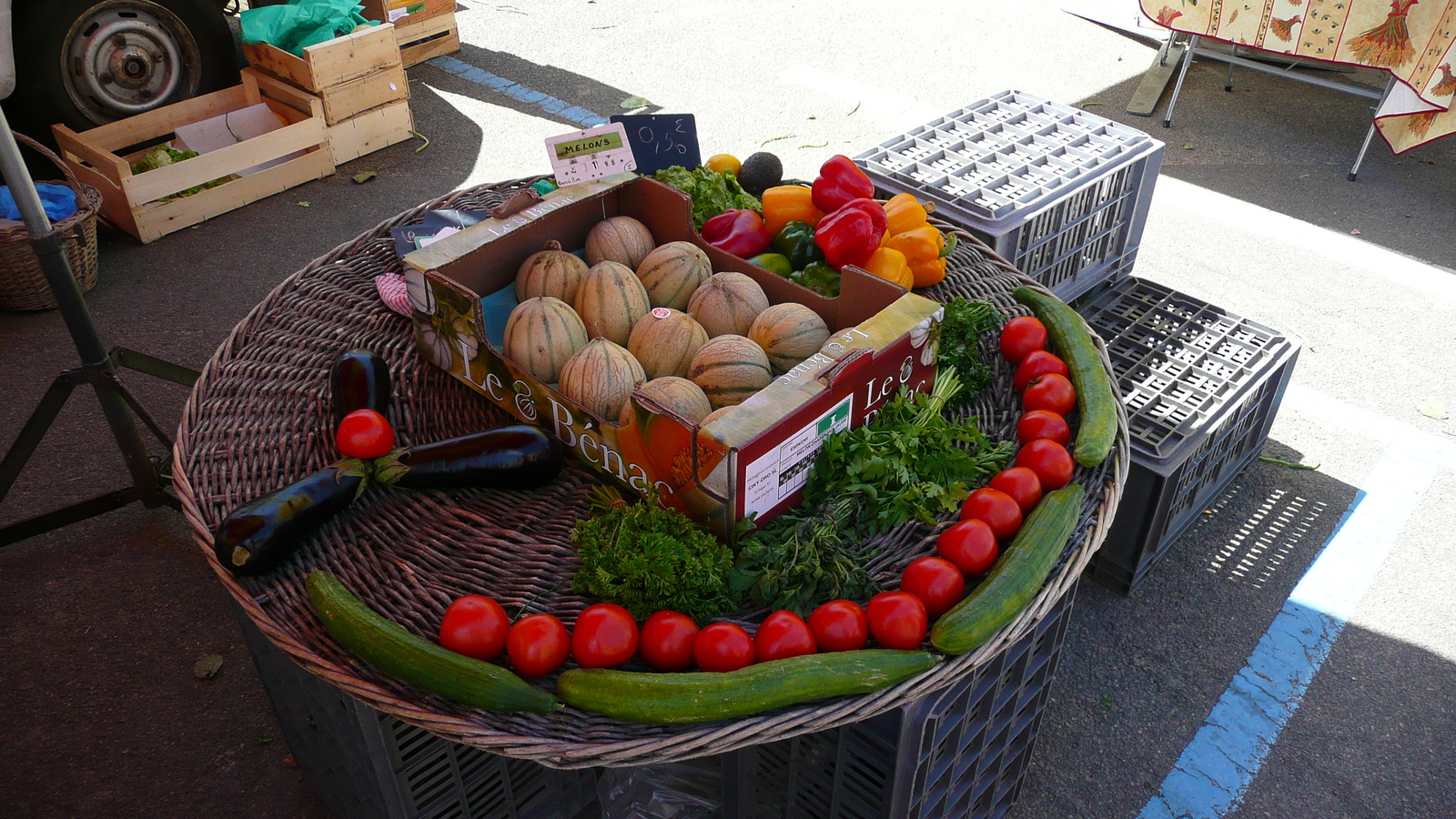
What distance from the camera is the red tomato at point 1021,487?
82.0 inches

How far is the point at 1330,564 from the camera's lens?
352 centimetres

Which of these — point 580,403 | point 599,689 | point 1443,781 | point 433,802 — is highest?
point 580,403

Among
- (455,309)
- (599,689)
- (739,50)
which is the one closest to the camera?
(599,689)

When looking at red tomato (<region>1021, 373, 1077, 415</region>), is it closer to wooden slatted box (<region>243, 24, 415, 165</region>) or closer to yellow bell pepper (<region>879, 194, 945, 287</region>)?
yellow bell pepper (<region>879, 194, 945, 287</region>)

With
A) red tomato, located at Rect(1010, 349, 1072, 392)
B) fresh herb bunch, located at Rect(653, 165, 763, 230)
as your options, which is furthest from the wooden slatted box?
red tomato, located at Rect(1010, 349, 1072, 392)

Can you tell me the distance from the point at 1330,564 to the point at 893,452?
234cm

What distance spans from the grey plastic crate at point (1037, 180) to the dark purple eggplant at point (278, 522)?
2182 millimetres

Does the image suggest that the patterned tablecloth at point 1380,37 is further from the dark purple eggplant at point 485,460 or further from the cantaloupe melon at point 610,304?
the dark purple eggplant at point 485,460

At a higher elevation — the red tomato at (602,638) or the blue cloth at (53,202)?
the red tomato at (602,638)

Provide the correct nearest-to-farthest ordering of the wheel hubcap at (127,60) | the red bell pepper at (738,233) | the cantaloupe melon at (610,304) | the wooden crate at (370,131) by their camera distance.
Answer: the cantaloupe melon at (610,304)
the red bell pepper at (738,233)
the wheel hubcap at (127,60)
the wooden crate at (370,131)

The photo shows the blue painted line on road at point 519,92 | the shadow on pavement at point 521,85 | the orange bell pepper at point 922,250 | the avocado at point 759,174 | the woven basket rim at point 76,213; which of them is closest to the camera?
the orange bell pepper at point 922,250

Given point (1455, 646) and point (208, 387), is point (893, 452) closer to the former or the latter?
point (208, 387)

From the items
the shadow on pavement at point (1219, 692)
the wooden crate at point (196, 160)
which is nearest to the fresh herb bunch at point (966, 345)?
the shadow on pavement at point (1219, 692)

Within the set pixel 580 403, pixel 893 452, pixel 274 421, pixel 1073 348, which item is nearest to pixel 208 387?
pixel 274 421
